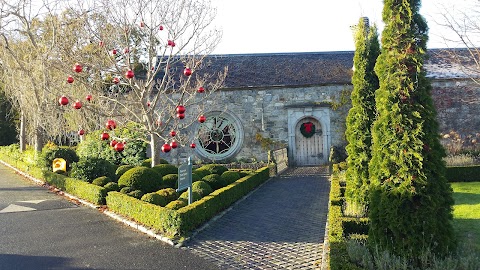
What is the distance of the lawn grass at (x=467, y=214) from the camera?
6.14 m

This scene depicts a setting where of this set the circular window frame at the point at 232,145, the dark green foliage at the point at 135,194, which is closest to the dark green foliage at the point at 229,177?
the dark green foliage at the point at 135,194

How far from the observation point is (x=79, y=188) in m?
10.8

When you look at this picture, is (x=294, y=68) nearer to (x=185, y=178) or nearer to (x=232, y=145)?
(x=232, y=145)

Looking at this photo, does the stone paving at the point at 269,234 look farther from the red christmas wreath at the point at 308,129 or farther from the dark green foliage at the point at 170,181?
the red christmas wreath at the point at 308,129

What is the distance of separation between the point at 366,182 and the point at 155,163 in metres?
6.24

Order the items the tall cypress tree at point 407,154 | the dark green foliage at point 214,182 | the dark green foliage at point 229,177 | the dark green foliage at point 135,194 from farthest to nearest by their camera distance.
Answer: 1. the dark green foliage at point 229,177
2. the dark green foliage at point 214,182
3. the dark green foliage at point 135,194
4. the tall cypress tree at point 407,154

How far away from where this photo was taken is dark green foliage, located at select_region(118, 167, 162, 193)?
9734 mm

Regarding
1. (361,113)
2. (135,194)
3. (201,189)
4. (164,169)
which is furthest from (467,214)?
(164,169)

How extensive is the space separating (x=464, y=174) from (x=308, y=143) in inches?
287

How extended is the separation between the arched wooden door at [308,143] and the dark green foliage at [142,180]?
31.4 feet

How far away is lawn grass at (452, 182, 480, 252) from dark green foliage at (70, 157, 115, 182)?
9.29m

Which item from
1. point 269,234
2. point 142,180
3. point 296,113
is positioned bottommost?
point 269,234

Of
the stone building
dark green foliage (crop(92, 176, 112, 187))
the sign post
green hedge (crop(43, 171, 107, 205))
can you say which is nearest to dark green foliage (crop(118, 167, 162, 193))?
green hedge (crop(43, 171, 107, 205))

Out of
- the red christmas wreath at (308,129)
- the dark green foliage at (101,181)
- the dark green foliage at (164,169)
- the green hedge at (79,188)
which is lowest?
the green hedge at (79,188)
